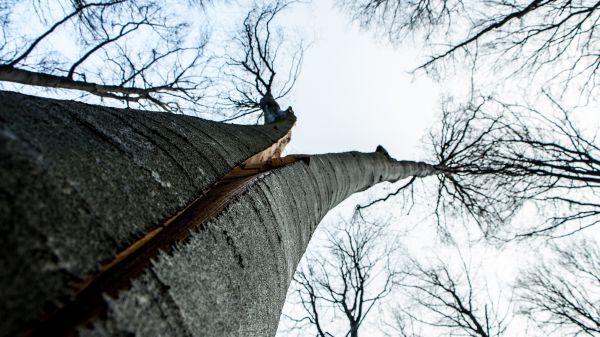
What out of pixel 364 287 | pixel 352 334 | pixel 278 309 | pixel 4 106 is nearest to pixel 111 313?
pixel 4 106

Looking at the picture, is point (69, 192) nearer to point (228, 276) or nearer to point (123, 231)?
point (123, 231)

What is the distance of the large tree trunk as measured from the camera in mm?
268

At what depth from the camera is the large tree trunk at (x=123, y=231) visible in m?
0.27

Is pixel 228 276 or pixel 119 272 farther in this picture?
pixel 228 276

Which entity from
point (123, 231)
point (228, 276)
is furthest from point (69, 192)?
point (228, 276)

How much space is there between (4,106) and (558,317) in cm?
930

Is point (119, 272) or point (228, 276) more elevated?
point (228, 276)

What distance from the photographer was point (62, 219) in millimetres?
300

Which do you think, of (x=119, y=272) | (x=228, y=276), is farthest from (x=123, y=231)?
(x=228, y=276)

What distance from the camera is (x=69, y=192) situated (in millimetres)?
327

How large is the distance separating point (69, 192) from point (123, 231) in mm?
69

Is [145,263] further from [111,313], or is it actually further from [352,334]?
[352,334]

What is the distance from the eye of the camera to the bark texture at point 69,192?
25 centimetres

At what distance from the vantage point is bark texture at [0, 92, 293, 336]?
0.83 feet
